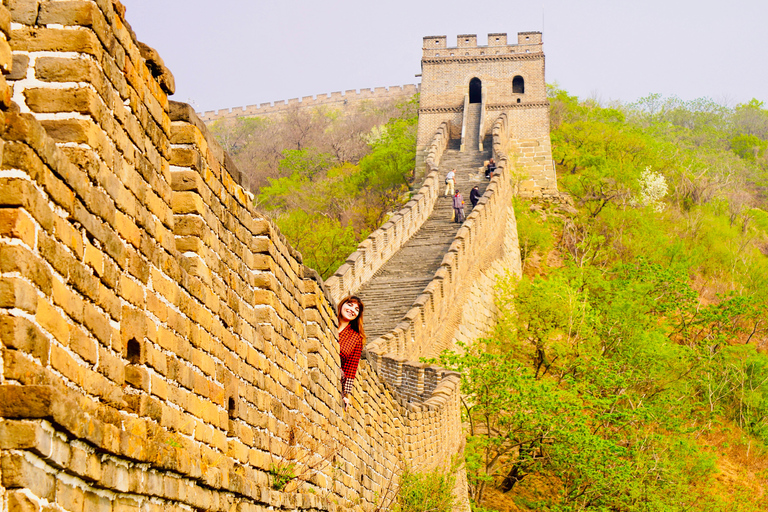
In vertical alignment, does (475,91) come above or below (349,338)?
above

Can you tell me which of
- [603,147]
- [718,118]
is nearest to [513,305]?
[603,147]

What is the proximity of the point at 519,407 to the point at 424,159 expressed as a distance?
75.3ft

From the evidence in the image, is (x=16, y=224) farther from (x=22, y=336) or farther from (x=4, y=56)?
(x=4, y=56)

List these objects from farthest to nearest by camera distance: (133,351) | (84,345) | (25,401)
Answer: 1. (133,351)
2. (84,345)
3. (25,401)

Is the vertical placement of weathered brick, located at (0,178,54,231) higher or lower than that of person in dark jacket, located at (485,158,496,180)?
lower

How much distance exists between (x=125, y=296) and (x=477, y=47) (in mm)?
43833

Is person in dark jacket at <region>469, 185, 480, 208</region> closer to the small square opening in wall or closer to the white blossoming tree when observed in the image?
the white blossoming tree

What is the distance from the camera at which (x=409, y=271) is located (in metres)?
27.1

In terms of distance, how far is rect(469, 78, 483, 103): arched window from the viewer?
46344 millimetres

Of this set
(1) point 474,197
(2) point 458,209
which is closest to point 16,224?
(2) point 458,209

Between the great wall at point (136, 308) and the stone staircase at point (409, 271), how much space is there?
47.6ft

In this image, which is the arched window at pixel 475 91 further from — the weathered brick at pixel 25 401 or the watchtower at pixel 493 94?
the weathered brick at pixel 25 401

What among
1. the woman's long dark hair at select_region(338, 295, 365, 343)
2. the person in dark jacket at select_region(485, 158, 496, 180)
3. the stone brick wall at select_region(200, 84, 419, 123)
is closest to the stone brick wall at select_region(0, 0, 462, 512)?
the woman's long dark hair at select_region(338, 295, 365, 343)

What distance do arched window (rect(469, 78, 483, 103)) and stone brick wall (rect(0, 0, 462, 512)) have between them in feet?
132
